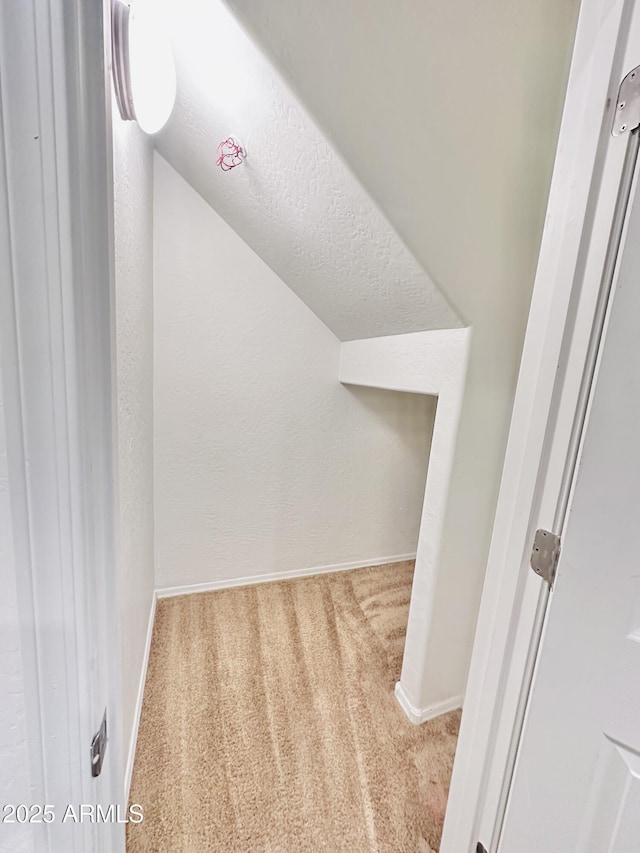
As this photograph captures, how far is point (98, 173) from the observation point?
0.38 meters

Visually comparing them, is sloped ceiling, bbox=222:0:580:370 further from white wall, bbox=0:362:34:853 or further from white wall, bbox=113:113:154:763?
white wall, bbox=0:362:34:853

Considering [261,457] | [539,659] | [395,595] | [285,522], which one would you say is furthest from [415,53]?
[395,595]

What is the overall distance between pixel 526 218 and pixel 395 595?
80.5 inches

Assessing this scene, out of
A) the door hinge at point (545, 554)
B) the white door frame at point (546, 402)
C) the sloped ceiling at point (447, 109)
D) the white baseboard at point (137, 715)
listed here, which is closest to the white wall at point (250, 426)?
the white baseboard at point (137, 715)

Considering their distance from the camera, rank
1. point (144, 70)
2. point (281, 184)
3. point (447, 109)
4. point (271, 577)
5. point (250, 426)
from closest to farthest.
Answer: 1. point (144, 70)
2. point (447, 109)
3. point (281, 184)
4. point (250, 426)
5. point (271, 577)

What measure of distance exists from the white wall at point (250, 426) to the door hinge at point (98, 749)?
1.55 metres

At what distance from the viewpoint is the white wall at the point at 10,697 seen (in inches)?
14.7

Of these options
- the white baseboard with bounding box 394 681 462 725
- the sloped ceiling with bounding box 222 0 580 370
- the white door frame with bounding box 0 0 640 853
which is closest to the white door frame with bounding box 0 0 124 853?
the white door frame with bounding box 0 0 640 853

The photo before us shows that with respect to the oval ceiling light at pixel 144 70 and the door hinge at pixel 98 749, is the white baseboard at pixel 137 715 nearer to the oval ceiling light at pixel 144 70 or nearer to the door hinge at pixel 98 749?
the door hinge at pixel 98 749

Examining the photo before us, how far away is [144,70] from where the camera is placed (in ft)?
2.57

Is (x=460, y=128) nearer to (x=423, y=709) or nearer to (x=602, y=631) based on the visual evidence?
(x=602, y=631)

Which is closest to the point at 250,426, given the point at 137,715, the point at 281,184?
the point at 281,184

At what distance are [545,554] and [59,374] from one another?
0.79 meters

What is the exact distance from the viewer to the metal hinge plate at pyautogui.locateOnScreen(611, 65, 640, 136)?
528 millimetres
